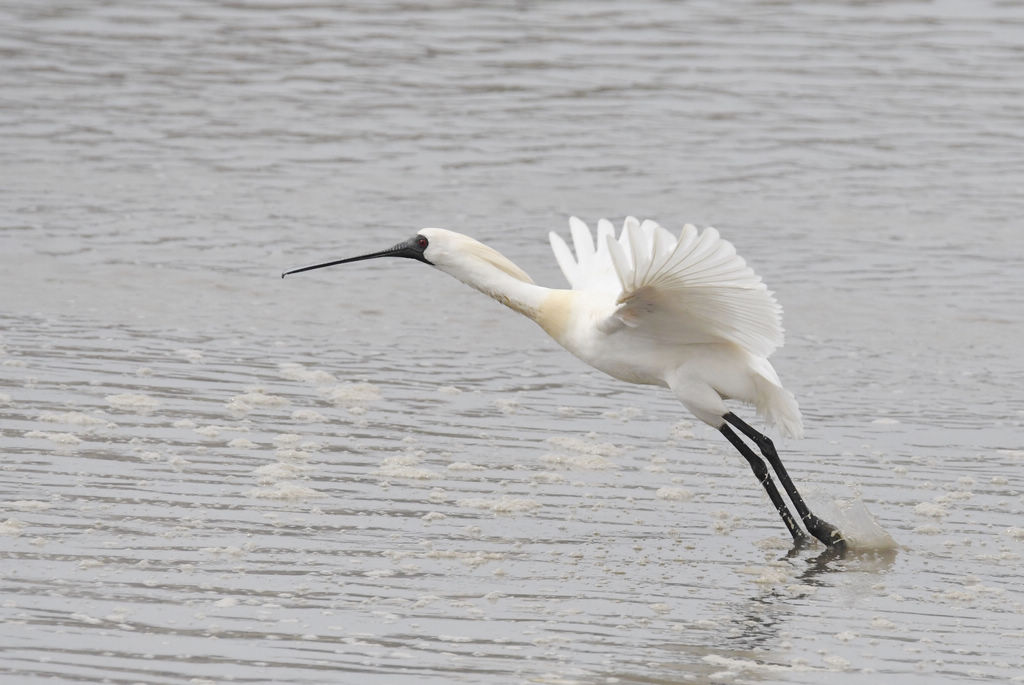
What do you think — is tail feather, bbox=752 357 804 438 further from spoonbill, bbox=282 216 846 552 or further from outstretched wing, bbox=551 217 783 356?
outstretched wing, bbox=551 217 783 356

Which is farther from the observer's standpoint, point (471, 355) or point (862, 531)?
point (471, 355)

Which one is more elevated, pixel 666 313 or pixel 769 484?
pixel 666 313

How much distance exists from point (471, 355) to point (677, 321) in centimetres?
299

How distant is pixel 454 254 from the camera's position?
748 cm

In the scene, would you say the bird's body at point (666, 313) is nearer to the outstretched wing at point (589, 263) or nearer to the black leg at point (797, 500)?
the outstretched wing at point (589, 263)

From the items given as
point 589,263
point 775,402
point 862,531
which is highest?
point 589,263

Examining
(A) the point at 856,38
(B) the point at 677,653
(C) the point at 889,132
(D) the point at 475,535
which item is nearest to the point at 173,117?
(C) the point at 889,132

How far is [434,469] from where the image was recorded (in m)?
7.63

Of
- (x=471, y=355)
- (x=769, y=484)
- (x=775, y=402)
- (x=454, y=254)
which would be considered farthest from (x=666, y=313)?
(x=471, y=355)

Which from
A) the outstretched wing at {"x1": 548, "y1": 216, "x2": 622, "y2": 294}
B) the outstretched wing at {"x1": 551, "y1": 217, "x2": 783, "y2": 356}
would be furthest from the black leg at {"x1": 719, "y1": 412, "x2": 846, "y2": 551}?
the outstretched wing at {"x1": 548, "y1": 216, "x2": 622, "y2": 294}

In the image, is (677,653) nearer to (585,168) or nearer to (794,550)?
(794,550)

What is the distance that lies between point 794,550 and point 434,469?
1557mm

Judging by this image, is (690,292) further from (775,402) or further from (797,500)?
(797,500)

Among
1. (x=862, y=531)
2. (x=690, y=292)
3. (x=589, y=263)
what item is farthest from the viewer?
(x=589, y=263)
